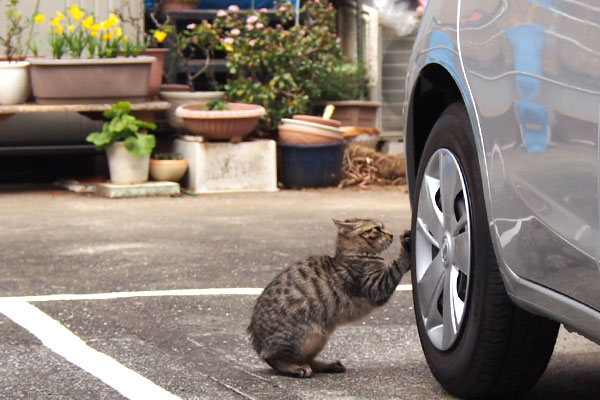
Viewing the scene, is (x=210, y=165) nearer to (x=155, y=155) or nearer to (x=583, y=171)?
(x=155, y=155)

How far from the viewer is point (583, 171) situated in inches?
107

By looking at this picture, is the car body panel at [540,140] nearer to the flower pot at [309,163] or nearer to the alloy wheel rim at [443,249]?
the alloy wheel rim at [443,249]

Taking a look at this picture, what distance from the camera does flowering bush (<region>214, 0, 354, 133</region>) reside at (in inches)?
407

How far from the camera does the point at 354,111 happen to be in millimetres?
11250

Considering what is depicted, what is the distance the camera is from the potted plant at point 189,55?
1021 cm

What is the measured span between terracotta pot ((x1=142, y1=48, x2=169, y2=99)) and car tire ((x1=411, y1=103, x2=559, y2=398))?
6410 millimetres

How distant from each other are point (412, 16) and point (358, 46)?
650 mm

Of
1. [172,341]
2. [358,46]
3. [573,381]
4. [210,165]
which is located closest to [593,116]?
[573,381]

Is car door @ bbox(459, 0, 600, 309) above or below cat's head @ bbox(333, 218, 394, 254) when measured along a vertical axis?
above

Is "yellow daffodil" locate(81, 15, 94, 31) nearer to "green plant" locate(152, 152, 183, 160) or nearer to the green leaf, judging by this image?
the green leaf

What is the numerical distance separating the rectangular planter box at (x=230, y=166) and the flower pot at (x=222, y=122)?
81 mm

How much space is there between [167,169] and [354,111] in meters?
2.38

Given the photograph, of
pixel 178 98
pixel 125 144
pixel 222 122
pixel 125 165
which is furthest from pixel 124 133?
pixel 178 98

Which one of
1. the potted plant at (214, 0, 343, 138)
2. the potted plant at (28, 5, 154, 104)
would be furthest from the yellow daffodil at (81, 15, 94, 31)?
the potted plant at (214, 0, 343, 138)
